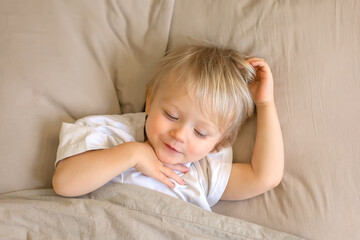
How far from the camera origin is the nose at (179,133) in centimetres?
98

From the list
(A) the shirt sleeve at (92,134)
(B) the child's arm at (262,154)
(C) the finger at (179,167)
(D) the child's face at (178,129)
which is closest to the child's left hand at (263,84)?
(B) the child's arm at (262,154)

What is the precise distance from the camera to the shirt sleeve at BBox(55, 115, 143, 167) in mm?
992

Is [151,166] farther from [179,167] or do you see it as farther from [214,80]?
[214,80]

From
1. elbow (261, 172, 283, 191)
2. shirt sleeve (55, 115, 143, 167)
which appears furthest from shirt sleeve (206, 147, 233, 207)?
shirt sleeve (55, 115, 143, 167)

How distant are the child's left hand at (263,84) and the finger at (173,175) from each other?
0.32m

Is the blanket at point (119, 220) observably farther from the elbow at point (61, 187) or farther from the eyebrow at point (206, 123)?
the eyebrow at point (206, 123)

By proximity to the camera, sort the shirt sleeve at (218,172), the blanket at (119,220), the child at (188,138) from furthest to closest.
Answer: the shirt sleeve at (218,172), the child at (188,138), the blanket at (119,220)

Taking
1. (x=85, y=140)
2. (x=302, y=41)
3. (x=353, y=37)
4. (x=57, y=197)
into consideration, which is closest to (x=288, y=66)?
(x=302, y=41)

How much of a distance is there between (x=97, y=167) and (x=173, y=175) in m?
0.23

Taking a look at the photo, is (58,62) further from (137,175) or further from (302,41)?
(302,41)

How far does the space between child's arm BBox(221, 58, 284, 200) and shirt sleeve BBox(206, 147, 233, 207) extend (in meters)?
0.02

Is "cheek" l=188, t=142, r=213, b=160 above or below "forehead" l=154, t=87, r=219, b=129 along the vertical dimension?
below

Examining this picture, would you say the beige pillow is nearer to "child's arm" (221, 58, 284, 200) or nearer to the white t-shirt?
the white t-shirt

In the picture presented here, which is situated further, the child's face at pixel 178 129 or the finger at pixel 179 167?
the finger at pixel 179 167
